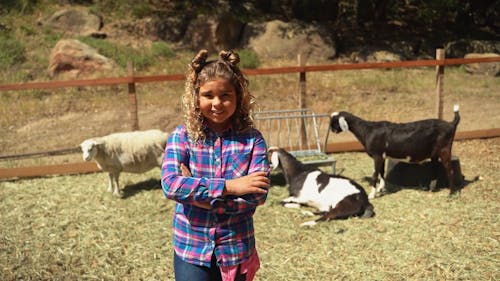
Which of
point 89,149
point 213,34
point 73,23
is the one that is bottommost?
point 89,149

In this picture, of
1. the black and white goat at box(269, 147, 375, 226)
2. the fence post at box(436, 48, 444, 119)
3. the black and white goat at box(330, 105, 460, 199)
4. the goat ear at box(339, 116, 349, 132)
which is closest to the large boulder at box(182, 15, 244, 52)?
the fence post at box(436, 48, 444, 119)

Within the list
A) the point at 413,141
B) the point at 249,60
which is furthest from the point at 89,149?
the point at 249,60

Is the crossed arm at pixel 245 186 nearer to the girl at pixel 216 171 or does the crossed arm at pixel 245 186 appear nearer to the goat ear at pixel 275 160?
the girl at pixel 216 171

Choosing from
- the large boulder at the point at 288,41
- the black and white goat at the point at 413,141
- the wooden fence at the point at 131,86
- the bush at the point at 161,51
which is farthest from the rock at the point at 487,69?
the black and white goat at the point at 413,141

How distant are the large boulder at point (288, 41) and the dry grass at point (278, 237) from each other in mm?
9751

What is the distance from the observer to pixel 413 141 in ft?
20.1

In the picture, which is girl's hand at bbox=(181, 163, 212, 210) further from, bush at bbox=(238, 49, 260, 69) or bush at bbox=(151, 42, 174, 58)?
bush at bbox=(151, 42, 174, 58)

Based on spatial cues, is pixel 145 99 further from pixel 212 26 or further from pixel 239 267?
pixel 239 267

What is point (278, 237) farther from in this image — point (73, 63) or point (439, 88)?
point (73, 63)

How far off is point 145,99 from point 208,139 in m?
9.97

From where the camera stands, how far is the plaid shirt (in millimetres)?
2152

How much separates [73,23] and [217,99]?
51.8 ft

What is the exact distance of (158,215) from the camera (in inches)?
231

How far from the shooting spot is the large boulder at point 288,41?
53.0 ft
